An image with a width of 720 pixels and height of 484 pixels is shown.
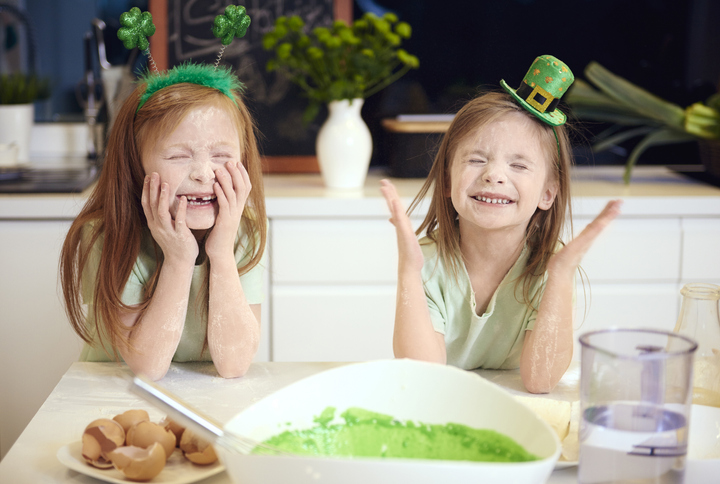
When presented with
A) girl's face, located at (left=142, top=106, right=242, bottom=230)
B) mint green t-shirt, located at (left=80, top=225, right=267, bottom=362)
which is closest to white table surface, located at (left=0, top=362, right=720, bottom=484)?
mint green t-shirt, located at (left=80, top=225, right=267, bottom=362)

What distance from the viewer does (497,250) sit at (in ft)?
3.70

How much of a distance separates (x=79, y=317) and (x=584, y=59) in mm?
1970

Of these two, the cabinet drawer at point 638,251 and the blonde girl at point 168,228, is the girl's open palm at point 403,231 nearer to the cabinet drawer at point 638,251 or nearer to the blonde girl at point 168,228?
the blonde girl at point 168,228

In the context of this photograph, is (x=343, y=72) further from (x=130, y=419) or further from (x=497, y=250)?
(x=130, y=419)

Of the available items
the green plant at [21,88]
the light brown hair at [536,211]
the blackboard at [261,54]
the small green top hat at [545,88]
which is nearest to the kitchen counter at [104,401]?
the light brown hair at [536,211]

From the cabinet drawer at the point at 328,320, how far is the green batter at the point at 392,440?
1.31m

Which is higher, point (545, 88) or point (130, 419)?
point (545, 88)

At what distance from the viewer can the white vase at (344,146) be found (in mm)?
Answer: 2100

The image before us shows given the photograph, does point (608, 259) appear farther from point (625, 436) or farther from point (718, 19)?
point (625, 436)

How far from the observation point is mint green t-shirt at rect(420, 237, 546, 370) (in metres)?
1.11

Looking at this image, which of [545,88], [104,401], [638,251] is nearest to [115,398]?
[104,401]

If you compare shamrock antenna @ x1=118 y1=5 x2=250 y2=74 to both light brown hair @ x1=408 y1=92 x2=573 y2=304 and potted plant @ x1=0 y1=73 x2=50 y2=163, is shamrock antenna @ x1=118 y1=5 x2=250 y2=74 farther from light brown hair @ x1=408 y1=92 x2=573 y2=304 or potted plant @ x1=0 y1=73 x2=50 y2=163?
potted plant @ x1=0 y1=73 x2=50 y2=163

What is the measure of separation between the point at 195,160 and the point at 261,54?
1453 millimetres

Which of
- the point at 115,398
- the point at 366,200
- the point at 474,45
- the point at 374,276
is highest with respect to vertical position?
the point at 474,45
